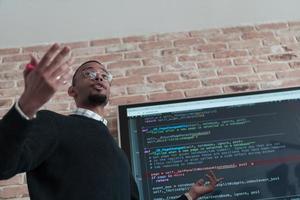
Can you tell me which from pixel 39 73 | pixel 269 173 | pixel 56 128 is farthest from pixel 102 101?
pixel 269 173

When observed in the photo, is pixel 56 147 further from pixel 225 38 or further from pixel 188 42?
pixel 225 38

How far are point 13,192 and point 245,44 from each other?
1.49m

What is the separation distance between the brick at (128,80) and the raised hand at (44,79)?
1275 mm

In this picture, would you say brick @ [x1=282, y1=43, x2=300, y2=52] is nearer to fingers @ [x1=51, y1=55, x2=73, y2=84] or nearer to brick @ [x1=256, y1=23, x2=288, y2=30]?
brick @ [x1=256, y1=23, x2=288, y2=30]

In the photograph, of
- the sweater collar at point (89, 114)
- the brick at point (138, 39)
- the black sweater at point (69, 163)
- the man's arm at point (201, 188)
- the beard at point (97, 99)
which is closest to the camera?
the black sweater at point (69, 163)

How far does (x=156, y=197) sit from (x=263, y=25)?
132 cm

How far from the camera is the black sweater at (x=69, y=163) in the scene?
1389 millimetres

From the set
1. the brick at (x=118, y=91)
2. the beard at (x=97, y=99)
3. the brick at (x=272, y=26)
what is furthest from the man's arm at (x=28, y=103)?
the brick at (x=272, y=26)

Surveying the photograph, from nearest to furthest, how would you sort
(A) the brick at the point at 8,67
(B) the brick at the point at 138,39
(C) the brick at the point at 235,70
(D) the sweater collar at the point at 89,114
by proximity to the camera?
(D) the sweater collar at the point at 89,114 → (C) the brick at the point at 235,70 → (A) the brick at the point at 8,67 → (B) the brick at the point at 138,39

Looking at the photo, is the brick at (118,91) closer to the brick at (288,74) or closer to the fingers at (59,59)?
the brick at (288,74)

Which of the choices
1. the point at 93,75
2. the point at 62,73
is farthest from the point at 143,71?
the point at 62,73

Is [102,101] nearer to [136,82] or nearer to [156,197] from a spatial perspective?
[156,197]

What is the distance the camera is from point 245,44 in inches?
106

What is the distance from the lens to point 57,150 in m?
1.47
